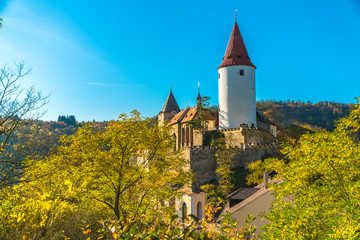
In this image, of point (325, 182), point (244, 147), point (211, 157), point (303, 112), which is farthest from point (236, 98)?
point (303, 112)

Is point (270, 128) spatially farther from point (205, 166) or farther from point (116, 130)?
point (116, 130)

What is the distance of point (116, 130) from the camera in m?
14.8

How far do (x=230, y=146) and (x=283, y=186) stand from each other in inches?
954

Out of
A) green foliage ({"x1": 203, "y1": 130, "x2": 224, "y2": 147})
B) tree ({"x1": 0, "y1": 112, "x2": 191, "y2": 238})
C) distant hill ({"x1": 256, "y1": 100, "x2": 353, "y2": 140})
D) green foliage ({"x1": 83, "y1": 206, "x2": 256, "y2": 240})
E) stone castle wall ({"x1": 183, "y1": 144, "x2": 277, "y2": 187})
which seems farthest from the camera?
distant hill ({"x1": 256, "y1": 100, "x2": 353, "y2": 140})

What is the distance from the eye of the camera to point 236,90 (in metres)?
42.8

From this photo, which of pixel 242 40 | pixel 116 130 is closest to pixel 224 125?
pixel 242 40

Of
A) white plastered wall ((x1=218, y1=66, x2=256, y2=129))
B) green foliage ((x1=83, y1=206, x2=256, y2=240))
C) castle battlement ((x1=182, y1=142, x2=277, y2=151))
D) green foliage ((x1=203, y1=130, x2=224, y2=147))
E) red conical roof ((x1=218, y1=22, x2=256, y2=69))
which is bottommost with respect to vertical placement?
green foliage ((x1=83, y1=206, x2=256, y2=240))

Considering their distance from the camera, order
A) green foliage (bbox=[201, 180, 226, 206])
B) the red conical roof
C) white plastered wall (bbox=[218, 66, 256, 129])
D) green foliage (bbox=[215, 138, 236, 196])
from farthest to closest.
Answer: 1. the red conical roof
2. white plastered wall (bbox=[218, 66, 256, 129])
3. green foliage (bbox=[215, 138, 236, 196])
4. green foliage (bbox=[201, 180, 226, 206])

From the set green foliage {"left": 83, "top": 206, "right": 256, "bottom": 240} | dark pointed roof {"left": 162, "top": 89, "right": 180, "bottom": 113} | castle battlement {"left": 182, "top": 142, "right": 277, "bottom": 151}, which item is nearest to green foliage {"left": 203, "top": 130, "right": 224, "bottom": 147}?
castle battlement {"left": 182, "top": 142, "right": 277, "bottom": 151}

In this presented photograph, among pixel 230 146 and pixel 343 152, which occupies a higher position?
pixel 230 146

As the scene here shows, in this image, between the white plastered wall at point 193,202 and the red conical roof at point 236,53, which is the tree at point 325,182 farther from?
the red conical roof at point 236,53

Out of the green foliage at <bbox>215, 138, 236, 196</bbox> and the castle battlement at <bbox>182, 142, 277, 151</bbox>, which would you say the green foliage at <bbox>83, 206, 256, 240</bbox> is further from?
the castle battlement at <bbox>182, 142, 277, 151</bbox>

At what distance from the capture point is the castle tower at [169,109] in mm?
55016

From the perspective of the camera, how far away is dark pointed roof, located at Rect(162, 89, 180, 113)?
55.6 m
